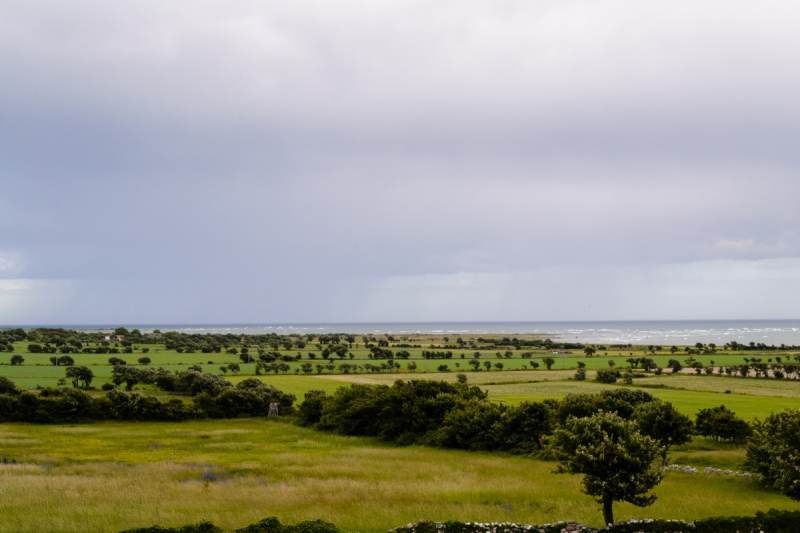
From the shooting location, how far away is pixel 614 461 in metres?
A: 14.9

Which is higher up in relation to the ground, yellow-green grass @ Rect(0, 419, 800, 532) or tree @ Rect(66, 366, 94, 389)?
yellow-green grass @ Rect(0, 419, 800, 532)

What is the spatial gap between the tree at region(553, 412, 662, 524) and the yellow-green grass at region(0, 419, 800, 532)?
2.15 metres

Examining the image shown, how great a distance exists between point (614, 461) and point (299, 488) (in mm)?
14022

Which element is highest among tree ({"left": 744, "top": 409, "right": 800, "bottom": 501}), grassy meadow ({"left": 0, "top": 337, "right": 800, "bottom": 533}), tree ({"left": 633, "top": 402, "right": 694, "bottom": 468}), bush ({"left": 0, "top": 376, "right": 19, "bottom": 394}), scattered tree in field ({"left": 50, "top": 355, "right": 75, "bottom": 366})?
tree ({"left": 744, "top": 409, "right": 800, "bottom": 501})

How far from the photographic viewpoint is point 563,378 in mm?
95688

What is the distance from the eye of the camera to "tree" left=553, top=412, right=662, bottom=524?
14875mm

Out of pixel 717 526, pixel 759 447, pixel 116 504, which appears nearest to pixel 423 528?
pixel 717 526

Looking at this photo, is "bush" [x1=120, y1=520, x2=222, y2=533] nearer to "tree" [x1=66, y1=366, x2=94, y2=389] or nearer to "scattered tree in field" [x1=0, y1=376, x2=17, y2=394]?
"scattered tree in field" [x1=0, y1=376, x2=17, y2=394]

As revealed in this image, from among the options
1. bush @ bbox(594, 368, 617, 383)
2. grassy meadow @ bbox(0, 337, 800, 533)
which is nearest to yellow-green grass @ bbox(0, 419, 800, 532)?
grassy meadow @ bbox(0, 337, 800, 533)

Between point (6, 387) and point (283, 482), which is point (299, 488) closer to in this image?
point (283, 482)

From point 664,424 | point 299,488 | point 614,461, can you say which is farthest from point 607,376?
point 614,461

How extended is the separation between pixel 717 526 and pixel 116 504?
66.3 ft

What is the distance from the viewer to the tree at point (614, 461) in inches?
586

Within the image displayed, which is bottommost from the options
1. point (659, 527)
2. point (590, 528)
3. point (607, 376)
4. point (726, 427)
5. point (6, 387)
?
point (607, 376)
